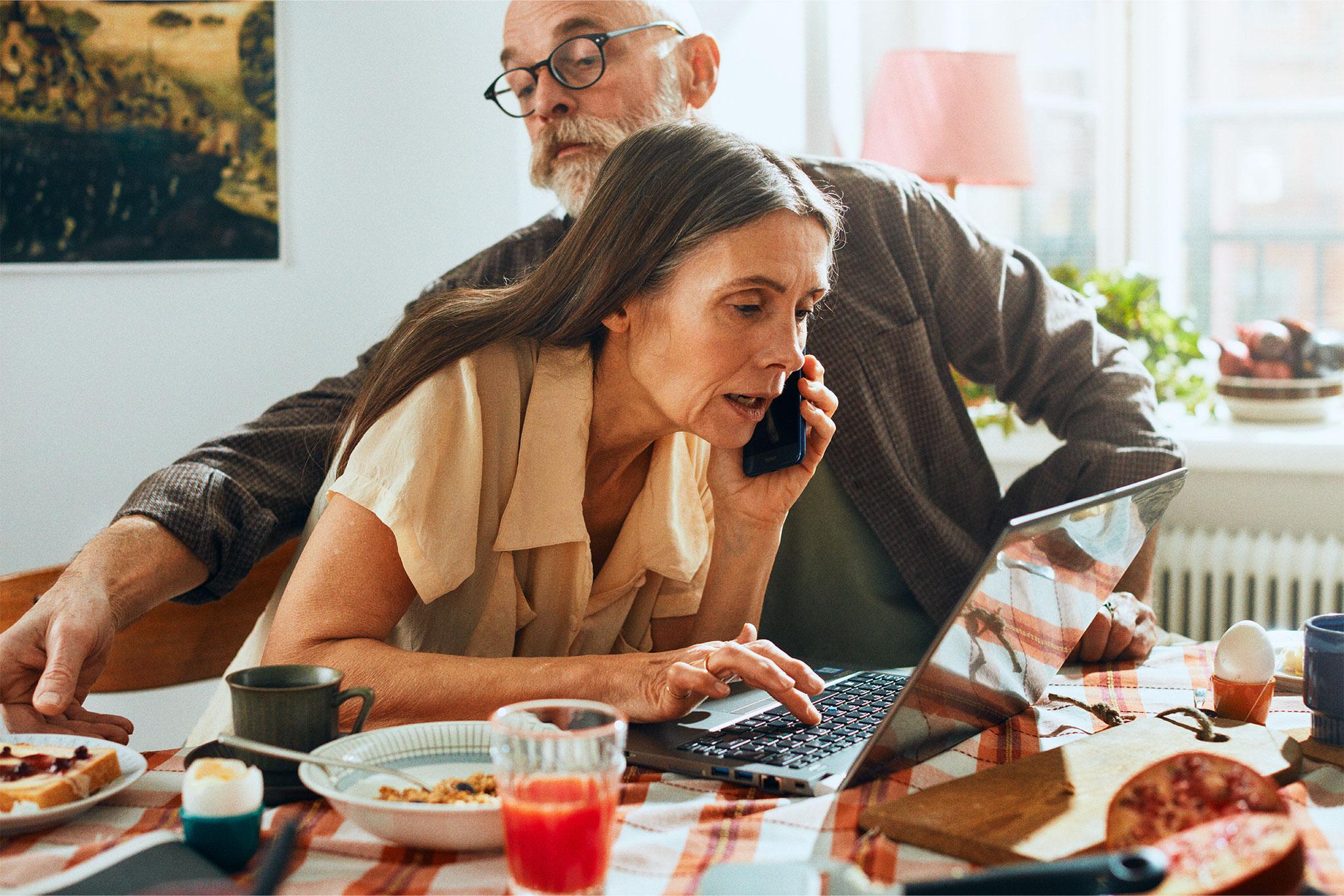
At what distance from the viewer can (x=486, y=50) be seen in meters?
2.73

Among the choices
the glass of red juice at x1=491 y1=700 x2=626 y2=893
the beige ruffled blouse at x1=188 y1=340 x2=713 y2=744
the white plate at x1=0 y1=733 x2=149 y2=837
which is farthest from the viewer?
the beige ruffled blouse at x1=188 y1=340 x2=713 y2=744

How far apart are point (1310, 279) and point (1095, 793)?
2.81 meters

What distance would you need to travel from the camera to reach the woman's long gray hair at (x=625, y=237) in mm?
1364

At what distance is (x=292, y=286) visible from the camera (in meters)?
2.64

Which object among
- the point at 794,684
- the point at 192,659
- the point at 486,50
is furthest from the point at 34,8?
the point at 794,684

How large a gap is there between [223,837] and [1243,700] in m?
0.87

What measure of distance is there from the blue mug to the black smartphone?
634 mm

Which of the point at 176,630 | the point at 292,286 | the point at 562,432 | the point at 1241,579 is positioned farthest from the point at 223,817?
the point at 1241,579

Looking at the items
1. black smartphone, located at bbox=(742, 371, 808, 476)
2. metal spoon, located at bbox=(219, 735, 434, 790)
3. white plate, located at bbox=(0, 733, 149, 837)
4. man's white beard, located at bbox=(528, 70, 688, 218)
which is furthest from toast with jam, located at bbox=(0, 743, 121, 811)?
man's white beard, located at bbox=(528, 70, 688, 218)

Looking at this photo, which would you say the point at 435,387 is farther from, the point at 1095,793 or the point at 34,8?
the point at 34,8

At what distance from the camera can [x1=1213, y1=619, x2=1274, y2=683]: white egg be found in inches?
44.8

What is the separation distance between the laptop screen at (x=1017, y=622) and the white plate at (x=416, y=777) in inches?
11.4

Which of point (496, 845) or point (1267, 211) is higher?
point (1267, 211)

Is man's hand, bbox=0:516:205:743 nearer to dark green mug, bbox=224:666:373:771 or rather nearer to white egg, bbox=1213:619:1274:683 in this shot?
dark green mug, bbox=224:666:373:771
